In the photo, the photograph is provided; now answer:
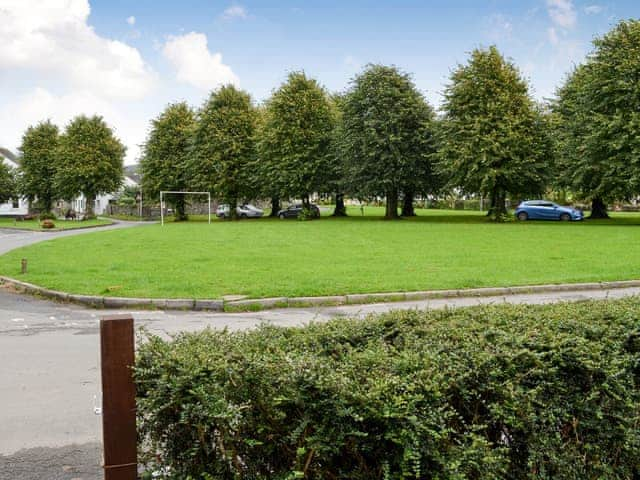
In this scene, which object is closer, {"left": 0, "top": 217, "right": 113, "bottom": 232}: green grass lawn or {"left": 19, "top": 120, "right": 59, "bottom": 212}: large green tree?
{"left": 0, "top": 217, "right": 113, "bottom": 232}: green grass lawn

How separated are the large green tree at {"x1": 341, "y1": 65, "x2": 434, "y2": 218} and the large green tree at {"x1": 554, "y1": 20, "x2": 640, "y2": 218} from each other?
9.82 m

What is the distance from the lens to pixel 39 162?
65.5 metres

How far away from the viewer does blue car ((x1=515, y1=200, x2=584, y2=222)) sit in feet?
137

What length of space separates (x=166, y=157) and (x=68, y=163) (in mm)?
13244

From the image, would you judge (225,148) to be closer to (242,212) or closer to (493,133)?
(242,212)

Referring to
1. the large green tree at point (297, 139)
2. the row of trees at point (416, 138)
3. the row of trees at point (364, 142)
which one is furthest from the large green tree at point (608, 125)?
the large green tree at point (297, 139)

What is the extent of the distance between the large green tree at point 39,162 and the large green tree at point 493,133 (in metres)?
48.9

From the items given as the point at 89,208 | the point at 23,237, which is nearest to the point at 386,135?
the point at 23,237

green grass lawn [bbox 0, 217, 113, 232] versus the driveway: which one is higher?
green grass lawn [bbox 0, 217, 113, 232]

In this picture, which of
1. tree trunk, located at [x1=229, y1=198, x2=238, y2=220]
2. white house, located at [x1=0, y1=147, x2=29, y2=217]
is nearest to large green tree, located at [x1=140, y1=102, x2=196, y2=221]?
tree trunk, located at [x1=229, y1=198, x2=238, y2=220]

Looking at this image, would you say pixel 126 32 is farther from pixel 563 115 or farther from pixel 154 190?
pixel 154 190

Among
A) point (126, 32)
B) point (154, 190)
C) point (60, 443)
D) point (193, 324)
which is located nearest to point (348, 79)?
point (154, 190)

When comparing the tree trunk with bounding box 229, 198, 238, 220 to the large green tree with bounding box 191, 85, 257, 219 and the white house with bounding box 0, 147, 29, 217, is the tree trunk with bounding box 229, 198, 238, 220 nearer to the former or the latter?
the large green tree with bounding box 191, 85, 257, 219

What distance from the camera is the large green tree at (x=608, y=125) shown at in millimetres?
31234
